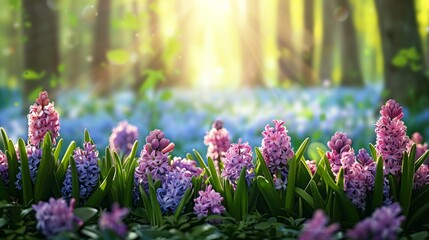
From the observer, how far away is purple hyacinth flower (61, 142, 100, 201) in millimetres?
3381

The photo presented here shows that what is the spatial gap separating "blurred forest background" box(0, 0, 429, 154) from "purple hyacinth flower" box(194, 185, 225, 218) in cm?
355

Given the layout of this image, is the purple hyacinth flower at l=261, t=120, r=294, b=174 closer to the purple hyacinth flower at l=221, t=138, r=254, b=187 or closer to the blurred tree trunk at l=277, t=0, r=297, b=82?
the purple hyacinth flower at l=221, t=138, r=254, b=187

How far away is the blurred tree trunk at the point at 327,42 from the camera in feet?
53.3

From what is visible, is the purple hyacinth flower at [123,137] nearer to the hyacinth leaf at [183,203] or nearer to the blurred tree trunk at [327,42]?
the hyacinth leaf at [183,203]

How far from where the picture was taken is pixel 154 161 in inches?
134

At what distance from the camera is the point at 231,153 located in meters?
3.38

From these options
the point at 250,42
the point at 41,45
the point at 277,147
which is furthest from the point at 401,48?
the point at 250,42

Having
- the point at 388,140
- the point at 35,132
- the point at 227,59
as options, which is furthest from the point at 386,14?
the point at 227,59

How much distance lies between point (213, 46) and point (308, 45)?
427cm

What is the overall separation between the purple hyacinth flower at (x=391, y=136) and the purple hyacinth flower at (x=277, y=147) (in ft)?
1.61

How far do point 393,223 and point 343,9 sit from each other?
42.1 feet

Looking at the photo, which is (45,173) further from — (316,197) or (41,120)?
(316,197)

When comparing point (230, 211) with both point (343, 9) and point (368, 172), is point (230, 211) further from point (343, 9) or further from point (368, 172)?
point (343, 9)

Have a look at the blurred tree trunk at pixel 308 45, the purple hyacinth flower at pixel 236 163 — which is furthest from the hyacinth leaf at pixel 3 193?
the blurred tree trunk at pixel 308 45
